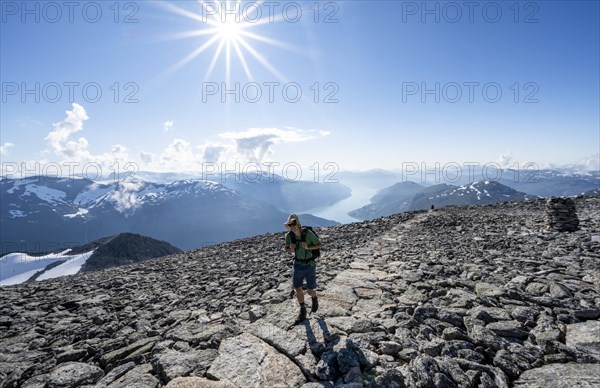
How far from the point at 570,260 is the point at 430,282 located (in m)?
7.12

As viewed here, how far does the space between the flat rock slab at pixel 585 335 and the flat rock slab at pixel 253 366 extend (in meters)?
6.31

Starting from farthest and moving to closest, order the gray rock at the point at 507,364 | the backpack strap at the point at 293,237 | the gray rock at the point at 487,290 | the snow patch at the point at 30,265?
the snow patch at the point at 30,265 → the gray rock at the point at 487,290 → the backpack strap at the point at 293,237 → the gray rock at the point at 507,364

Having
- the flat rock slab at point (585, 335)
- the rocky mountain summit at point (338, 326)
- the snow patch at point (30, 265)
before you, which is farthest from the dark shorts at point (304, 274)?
the snow patch at point (30, 265)

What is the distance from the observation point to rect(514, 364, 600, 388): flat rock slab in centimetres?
569

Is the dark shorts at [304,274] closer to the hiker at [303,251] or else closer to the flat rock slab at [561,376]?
the hiker at [303,251]

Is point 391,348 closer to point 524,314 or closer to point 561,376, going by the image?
point 561,376

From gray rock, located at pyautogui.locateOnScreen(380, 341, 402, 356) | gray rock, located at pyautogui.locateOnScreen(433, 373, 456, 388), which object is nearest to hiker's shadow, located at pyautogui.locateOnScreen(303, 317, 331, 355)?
gray rock, located at pyautogui.locateOnScreen(380, 341, 402, 356)

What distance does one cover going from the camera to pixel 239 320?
9234 millimetres

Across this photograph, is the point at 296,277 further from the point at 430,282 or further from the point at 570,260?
the point at 570,260

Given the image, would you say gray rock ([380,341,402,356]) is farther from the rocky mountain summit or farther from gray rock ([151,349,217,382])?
gray rock ([151,349,217,382])

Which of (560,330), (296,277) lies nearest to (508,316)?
(560,330)

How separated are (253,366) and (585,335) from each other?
25.6ft

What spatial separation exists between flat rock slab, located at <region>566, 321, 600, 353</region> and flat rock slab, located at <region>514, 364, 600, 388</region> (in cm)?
77

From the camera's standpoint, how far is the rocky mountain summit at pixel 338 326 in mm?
6312
